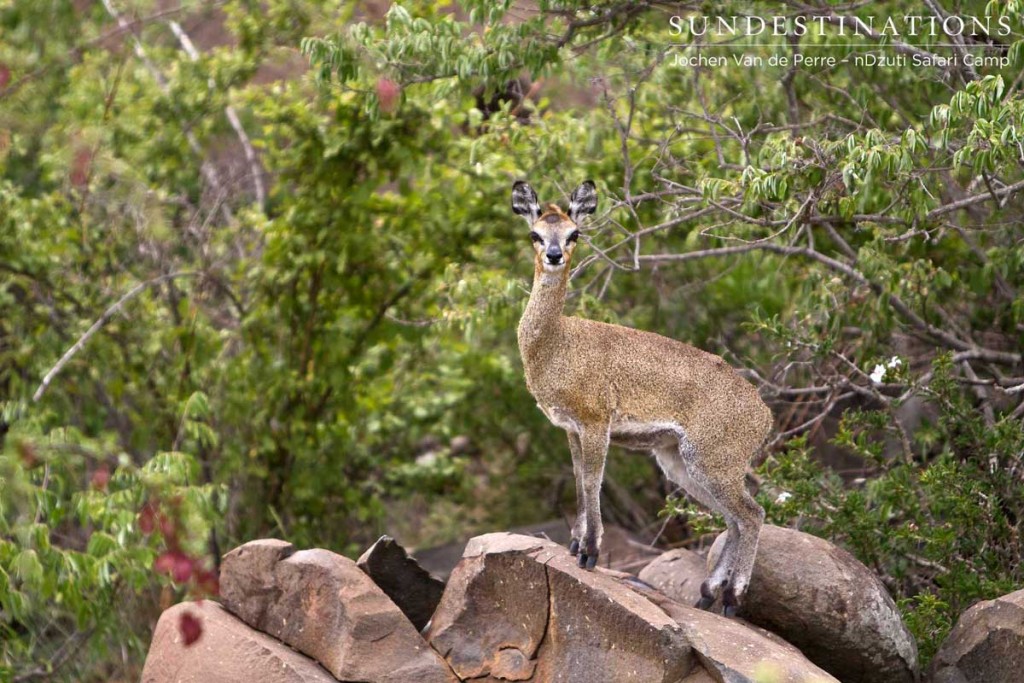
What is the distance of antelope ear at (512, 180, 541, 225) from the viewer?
30.0 ft

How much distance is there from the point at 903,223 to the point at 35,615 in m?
9.06

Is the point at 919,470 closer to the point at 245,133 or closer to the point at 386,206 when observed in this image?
the point at 386,206

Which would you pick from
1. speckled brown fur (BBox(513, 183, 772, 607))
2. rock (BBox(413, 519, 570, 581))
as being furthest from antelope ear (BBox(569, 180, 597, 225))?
rock (BBox(413, 519, 570, 581))

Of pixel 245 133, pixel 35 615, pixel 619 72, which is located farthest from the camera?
pixel 245 133

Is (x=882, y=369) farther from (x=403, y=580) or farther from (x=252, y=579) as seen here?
(x=252, y=579)

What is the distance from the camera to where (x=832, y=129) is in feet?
39.3

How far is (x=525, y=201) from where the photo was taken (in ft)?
30.2

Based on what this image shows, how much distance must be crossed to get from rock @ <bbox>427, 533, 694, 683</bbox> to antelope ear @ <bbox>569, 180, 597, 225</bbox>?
2.43 metres

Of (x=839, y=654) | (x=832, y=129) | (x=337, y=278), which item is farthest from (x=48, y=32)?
(x=839, y=654)

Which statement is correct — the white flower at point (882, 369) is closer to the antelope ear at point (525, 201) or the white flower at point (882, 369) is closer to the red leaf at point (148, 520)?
the antelope ear at point (525, 201)

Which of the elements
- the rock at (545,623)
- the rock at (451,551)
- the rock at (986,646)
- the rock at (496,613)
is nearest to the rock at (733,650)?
the rock at (545,623)

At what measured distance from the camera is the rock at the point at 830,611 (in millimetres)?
9281

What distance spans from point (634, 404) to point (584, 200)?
5.03 ft

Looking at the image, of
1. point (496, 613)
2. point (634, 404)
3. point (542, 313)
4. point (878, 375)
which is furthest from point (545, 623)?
point (878, 375)
